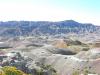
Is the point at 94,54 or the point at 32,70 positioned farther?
the point at 94,54

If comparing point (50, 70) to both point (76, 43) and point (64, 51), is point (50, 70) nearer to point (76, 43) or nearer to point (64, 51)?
point (64, 51)

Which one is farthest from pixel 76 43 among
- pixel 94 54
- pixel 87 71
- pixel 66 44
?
pixel 87 71

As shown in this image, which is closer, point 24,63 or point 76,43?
point 24,63

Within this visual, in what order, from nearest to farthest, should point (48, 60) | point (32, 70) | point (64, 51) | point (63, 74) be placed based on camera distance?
point (32, 70)
point (63, 74)
point (48, 60)
point (64, 51)

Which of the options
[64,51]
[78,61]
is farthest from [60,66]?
[64,51]

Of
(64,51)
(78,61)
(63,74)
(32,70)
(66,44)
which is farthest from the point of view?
(66,44)

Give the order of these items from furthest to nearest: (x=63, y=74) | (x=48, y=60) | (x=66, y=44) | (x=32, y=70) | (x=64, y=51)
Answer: (x=66, y=44), (x=64, y=51), (x=48, y=60), (x=63, y=74), (x=32, y=70)

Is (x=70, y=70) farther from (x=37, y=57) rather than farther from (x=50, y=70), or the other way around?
(x=37, y=57)

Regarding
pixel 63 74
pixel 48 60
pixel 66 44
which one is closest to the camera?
pixel 63 74
